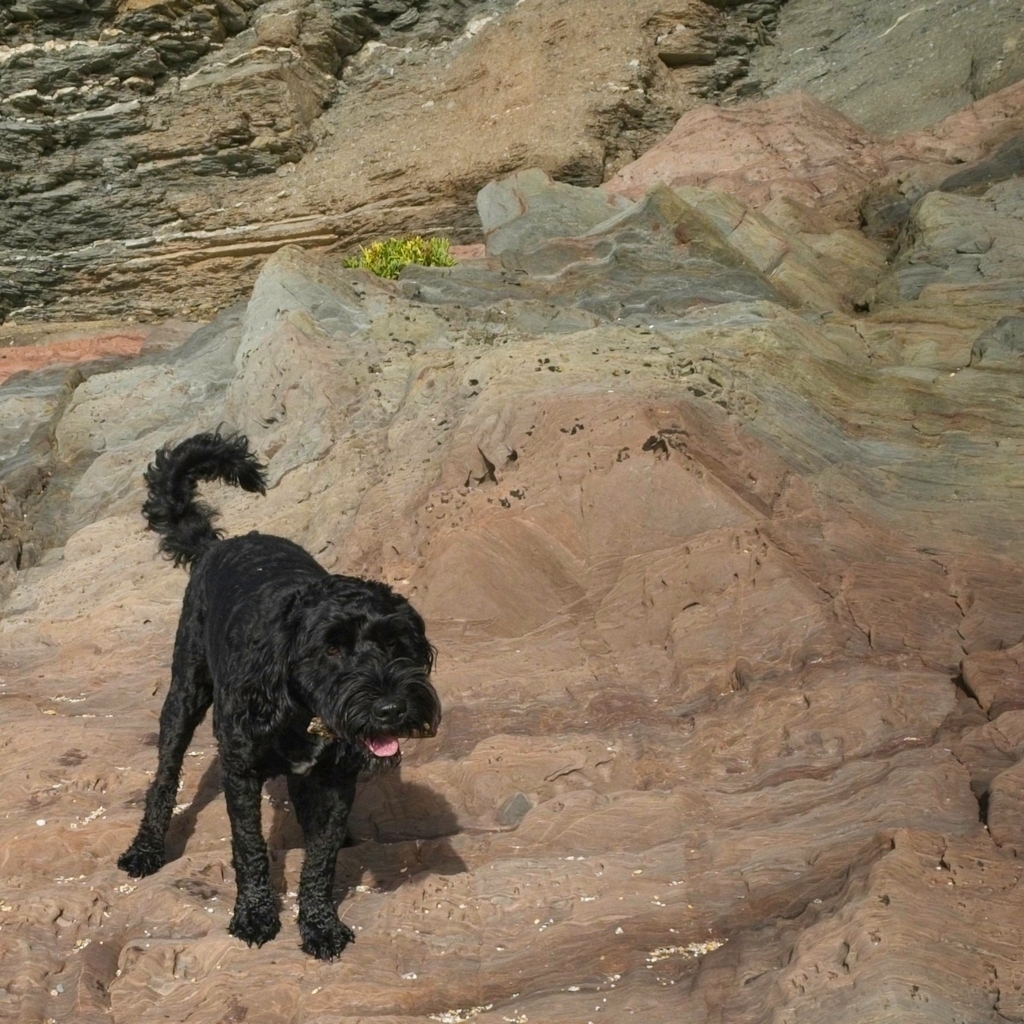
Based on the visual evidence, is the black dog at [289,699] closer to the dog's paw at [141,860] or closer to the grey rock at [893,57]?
the dog's paw at [141,860]

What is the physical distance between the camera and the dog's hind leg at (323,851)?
5.36 m

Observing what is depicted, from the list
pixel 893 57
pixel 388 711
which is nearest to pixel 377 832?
pixel 388 711

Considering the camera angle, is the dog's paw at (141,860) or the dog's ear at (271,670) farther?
the dog's paw at (141,860)

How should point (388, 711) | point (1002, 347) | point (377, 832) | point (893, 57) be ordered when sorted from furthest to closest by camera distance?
point (893, 57)
point (1002, 347)
point (377, 832)
point (388, 711)

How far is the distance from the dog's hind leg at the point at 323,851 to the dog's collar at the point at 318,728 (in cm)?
28

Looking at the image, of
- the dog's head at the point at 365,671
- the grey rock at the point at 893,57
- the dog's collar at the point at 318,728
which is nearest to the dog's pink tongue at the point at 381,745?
the dog's head at the point at 365,671

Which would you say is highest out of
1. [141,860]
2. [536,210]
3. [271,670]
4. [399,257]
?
[271,670]

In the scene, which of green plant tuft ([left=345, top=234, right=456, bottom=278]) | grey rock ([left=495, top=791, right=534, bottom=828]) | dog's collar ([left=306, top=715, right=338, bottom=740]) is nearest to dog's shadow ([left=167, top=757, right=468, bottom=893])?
grey rock ([left=495, top=791, right=534, bottom=828])

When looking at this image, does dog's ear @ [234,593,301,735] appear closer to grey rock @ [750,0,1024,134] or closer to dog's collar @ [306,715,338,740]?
dog's collar @ [306,715,338,740]

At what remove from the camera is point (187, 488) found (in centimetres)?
716

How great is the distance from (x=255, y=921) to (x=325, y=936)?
0.32 meters

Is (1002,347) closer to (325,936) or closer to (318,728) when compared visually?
(318,728)

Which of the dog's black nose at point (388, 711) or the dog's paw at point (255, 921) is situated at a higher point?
the dog's black nose at point (388, 711)

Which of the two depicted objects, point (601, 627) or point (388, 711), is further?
point (601, 627)
